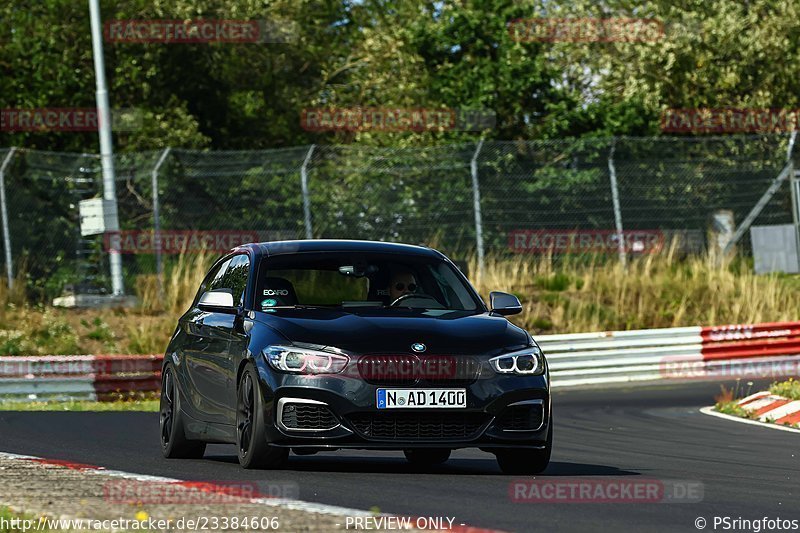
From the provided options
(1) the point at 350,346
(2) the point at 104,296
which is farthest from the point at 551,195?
(1) the point at 350,346

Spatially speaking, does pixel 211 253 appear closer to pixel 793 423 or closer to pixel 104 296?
pixel 104 296

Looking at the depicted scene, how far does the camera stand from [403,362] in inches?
386

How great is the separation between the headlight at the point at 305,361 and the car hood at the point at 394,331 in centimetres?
7

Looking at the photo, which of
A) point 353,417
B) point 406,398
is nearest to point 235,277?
point 353,417

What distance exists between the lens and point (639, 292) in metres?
28.5

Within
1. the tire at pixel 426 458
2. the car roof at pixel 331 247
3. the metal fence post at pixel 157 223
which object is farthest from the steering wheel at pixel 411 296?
the metal fence post at pixel 157 223

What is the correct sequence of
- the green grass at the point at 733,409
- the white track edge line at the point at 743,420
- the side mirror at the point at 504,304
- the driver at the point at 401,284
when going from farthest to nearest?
1. the green grass at the point at 733,409
2. the white track edge line at the point at 743,420
3. the driver at the point at 401,284
4. the side mirror at the point at 504,304

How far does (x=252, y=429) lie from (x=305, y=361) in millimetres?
545

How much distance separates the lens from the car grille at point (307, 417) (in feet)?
32.1

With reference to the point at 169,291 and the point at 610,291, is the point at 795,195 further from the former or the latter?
the point at 169,291

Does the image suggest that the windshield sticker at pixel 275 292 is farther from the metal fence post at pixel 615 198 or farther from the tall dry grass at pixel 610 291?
the metal fence post at pixel 615 198

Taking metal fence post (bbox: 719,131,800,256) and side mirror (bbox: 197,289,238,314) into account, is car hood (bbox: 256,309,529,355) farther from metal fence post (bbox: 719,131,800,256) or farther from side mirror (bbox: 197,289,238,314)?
metal fence post (bbox: 719,131,800,256)

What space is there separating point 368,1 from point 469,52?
12047mm

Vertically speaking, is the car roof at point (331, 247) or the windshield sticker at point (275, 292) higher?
the car roof at point (331, 247)
